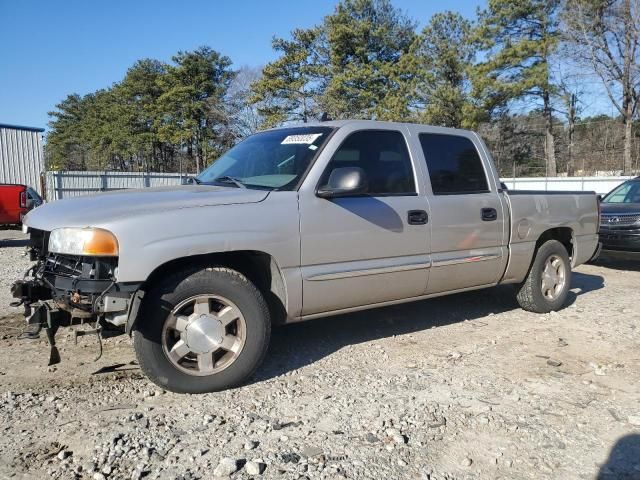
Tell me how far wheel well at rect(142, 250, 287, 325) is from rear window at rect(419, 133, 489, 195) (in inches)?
66.2

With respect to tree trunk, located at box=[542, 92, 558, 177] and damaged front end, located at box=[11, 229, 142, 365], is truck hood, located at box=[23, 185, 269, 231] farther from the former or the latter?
tree trunk, located at box=[542, 92, 558, 177]

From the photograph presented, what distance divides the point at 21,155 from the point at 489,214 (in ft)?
77.1

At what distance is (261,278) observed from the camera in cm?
376

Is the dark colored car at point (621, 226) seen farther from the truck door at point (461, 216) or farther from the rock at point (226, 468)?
the rock at point (226, 468)

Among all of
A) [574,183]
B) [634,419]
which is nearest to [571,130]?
[574,183]

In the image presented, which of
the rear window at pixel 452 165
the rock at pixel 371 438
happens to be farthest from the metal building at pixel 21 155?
the rock at pixel 371 438

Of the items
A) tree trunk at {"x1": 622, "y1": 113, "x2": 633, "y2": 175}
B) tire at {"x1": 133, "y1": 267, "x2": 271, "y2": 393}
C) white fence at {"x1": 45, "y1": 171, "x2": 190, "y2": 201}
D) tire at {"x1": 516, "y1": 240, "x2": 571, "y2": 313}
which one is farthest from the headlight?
tree trunk at {"x1": 622, "y1": 113, "x2": 633, "y2": 175}

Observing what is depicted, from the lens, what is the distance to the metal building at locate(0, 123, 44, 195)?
73.2 feet

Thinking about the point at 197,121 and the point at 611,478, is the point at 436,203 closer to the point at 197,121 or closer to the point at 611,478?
the point at 611,478

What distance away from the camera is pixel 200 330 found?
3.35 meters

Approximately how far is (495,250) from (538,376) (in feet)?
4.53

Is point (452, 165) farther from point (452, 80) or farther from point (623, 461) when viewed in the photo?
point (452, 80)

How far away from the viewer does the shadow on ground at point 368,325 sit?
4.21 meters

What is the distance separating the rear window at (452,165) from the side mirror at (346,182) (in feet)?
3.58
